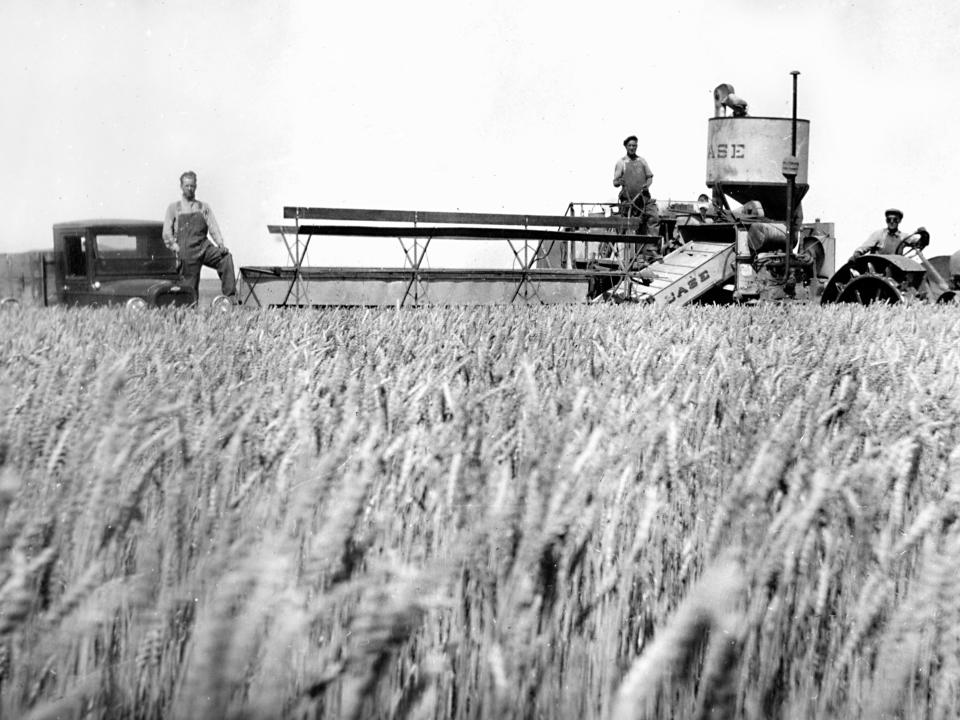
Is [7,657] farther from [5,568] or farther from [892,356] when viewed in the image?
[892,356]

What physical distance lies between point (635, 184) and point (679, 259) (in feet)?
10.6

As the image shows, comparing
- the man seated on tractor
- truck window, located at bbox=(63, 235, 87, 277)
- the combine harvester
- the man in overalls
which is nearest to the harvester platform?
the combine harvester

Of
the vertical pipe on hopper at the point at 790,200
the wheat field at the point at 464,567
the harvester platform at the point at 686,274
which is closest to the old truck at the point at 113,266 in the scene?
the harvester platform at the point at 686,274

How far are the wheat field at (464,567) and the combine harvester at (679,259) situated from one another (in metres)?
8.67

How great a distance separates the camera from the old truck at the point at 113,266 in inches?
508

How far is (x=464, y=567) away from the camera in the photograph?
1395 mm

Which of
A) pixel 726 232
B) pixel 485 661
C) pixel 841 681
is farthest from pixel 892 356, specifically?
pixel 726 232

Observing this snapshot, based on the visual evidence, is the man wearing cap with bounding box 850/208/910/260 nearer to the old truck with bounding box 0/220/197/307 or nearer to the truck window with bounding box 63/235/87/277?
the old truck with bounding box 0/220/197/307

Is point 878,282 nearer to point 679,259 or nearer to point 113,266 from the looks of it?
point 679,259

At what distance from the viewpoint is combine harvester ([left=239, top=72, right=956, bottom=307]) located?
13445 mm

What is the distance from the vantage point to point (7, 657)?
1.00 m

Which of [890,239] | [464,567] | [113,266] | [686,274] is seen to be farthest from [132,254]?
[464,567]

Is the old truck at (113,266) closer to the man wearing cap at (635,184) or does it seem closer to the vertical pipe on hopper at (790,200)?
the vertical pipe on hopper at (790,200)

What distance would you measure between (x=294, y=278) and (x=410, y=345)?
29.4 ft
